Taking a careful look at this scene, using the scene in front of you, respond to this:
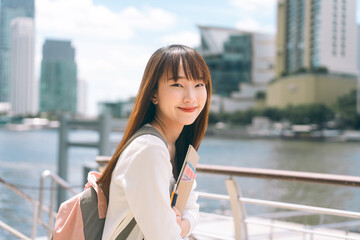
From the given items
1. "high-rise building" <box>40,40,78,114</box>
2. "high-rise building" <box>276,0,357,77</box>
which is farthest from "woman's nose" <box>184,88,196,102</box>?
"high-rise building" <box>276,0,357,77</box>

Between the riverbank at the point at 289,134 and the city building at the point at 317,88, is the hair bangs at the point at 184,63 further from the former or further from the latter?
the city building at the point at 317,88

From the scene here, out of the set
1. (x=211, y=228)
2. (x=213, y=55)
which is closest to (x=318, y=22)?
(x=213, y=55)

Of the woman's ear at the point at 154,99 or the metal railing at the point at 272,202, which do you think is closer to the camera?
the woman's ear at the point at 154,99

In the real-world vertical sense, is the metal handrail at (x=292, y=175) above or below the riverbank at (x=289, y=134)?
above

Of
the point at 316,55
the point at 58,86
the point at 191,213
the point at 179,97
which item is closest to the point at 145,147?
the point at 179,97

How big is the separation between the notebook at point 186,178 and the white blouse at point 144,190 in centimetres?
11

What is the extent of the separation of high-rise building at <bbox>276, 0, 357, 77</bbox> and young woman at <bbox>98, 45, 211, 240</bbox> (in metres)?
54.6

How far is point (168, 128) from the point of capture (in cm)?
95

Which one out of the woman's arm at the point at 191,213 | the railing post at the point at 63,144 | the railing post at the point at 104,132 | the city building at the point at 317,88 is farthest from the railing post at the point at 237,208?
the city building at the point at 317,88

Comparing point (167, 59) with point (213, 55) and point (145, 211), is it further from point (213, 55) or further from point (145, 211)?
point (213, 55)

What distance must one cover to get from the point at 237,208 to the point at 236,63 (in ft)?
232

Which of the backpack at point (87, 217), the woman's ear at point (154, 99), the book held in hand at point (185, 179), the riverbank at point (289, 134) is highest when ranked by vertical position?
the woman's ear at point (154, 99)

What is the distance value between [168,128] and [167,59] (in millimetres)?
180

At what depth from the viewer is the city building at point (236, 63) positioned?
68.2 metres
